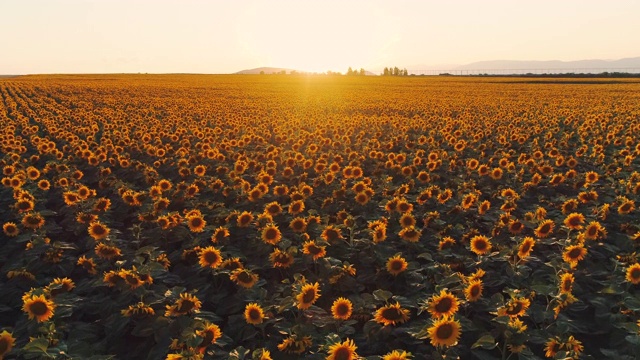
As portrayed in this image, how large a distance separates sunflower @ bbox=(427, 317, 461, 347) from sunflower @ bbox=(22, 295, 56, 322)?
3.06 meters

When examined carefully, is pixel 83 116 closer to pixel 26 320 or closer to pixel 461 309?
pixel 26 320

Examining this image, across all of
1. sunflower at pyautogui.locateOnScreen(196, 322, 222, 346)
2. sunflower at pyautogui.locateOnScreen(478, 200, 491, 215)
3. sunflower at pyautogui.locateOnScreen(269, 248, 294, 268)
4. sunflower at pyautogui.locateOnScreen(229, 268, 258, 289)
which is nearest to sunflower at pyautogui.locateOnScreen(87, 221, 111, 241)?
sunflower at pyautogui.locateOnScreen(229, 268, 258, 289)

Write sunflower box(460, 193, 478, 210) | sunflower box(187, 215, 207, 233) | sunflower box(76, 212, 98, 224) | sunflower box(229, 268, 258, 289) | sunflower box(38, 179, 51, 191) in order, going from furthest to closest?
sunflower box(38, 179, 51, 191) < sunflower box(460, 193, 478, 210) < sunflower box(76, 212, 98, 224) < sunflower box(187, 215, 207, 233) < sunflower box(229, 268, 258, 289)

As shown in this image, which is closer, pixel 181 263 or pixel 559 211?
pixel 181 263

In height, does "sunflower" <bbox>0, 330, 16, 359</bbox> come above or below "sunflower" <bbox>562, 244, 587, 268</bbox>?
below

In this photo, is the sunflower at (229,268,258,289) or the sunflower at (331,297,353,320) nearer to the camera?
the sunflower at (331,297,353,320)

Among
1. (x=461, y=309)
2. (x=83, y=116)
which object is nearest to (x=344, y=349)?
(x=461, y=309)

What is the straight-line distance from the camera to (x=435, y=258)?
18.8ft

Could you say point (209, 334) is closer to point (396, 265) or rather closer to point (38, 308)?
point (38, 308)

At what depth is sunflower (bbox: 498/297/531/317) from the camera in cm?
379

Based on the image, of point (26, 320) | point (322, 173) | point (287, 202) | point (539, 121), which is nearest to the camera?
point (26, 320)

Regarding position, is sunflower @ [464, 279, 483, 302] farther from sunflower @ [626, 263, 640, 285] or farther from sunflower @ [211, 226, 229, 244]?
sunflower @ [211, 226, 229, 244]

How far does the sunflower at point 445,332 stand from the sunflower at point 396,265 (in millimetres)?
1464

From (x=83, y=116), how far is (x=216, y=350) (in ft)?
60.4
